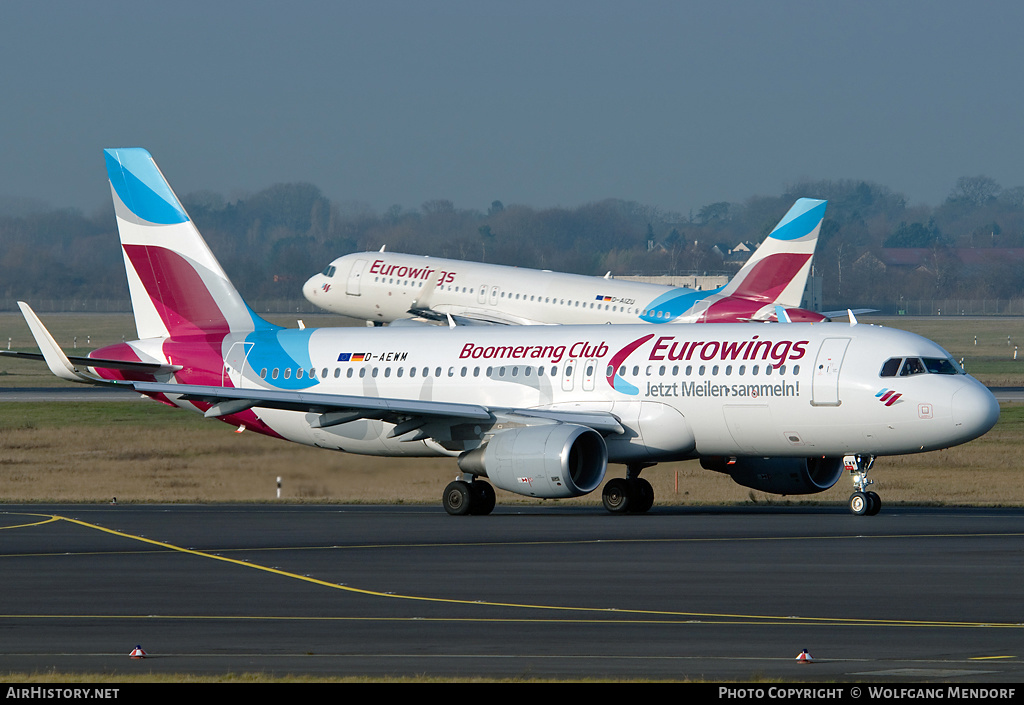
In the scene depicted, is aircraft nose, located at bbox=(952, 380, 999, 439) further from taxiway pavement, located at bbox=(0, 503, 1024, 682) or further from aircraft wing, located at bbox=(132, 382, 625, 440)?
aircraft wing, located at bbox=(132, 382, 625, 440)

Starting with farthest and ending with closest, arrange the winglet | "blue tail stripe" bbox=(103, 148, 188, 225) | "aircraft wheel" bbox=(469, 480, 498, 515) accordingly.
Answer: "blue tail stripe" bbox=(103, 148, 188, 225) → the winglet → "aircraft wheel" bbox=(469, 480, 498, 515)

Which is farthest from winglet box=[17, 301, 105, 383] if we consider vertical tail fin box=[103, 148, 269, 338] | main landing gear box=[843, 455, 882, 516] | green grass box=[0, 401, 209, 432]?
green grass box=[0, 401, 209, 432]

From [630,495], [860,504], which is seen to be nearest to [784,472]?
[860,504]

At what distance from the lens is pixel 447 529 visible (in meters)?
34.3

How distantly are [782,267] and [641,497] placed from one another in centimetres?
2658

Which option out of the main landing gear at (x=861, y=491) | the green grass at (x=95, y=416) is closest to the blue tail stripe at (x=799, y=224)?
the green grass at (x=95, y=416)

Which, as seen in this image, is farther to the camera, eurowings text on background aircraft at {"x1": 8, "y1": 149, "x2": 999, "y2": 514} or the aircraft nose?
eurowings text on background aircraft at {"x1": 8, "y1": 149, "x2": 999, "y2": 514}

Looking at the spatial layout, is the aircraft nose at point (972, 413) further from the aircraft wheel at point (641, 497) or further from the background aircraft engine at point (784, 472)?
the aircraft wheel at point (641, 497)

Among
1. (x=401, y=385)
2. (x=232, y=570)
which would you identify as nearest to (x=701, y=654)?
(x=232, y=570)

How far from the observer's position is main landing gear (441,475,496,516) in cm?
3838

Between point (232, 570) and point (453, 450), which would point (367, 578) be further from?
point (453, 450)

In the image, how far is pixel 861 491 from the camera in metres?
36.7

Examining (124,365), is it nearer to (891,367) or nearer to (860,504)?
(860,504)

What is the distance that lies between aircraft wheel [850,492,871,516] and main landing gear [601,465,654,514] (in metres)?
5.36
